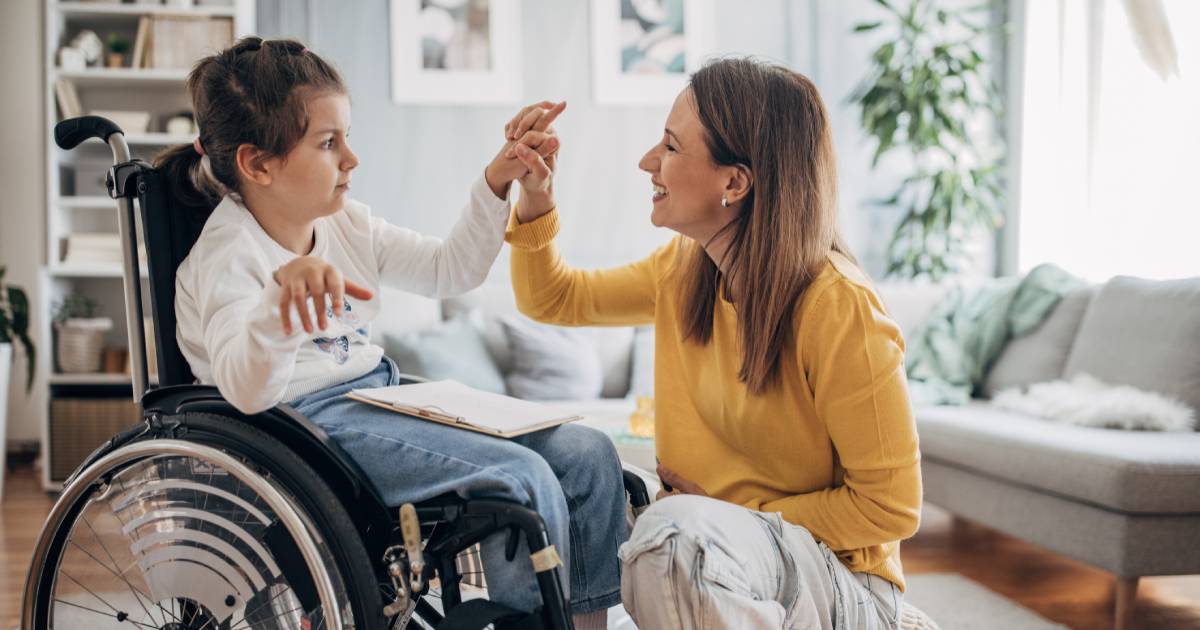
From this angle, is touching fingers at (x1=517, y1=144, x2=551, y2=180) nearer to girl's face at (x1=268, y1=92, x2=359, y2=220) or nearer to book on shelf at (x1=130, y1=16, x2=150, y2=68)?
girl's face at (x1=268, y1=92, x2=359, y2=220)

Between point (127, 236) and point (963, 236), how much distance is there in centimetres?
352

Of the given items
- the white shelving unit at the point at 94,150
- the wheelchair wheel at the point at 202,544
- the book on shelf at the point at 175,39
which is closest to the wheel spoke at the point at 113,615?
the wheelchair wheel at the point at 202,544

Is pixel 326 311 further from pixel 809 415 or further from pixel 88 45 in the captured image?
pixel 88 45

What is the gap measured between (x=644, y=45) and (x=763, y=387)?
304cm

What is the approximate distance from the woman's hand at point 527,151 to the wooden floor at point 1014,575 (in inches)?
63.0

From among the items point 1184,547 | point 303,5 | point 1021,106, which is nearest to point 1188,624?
point 1184,547

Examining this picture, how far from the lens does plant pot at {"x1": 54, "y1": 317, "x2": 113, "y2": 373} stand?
3.51 meters

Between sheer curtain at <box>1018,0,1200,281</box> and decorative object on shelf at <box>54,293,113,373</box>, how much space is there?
11.8 ft

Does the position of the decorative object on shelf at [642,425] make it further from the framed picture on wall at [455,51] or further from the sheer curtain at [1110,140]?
the framed picture on wall at [455,51]

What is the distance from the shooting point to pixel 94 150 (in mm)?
3840

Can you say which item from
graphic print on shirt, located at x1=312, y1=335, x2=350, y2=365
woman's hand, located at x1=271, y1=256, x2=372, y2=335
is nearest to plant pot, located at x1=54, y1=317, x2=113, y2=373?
graphic print on shirt, located at x1=312, y1=335, x2=350, y2=365

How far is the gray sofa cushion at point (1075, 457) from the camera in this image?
6.68 feet

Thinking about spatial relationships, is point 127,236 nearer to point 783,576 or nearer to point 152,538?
point 152,538

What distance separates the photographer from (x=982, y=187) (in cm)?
406
